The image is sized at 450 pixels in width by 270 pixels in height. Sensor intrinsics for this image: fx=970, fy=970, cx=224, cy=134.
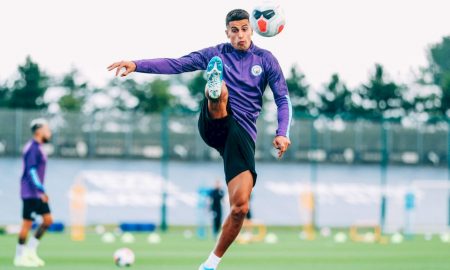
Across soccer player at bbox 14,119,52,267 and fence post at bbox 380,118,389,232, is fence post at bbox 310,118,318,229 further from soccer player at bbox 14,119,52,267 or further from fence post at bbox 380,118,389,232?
soccer player at bbox 14,119,52,267

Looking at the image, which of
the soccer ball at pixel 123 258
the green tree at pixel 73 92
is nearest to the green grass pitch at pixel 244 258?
the soccer ball at pixel 123 258

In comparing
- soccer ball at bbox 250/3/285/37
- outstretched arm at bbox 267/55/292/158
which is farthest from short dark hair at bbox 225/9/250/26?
outstretched arm at bbox 267/55/292/158

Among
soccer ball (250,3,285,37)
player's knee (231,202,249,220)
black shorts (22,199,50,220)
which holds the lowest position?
black shorts (22,199,50,220)

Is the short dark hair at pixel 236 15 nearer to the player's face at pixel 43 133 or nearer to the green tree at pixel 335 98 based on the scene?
the player's face at pixel 43 133

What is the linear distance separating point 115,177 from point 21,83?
86.3 feet

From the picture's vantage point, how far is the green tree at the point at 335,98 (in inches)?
2800

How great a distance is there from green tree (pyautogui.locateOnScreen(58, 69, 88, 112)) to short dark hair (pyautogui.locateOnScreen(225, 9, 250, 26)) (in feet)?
191

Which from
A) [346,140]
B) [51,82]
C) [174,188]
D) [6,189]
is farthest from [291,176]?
[51,82]

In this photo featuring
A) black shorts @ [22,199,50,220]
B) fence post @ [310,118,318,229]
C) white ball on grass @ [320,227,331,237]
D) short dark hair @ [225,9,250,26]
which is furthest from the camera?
fence post @ [310,118,318,229]

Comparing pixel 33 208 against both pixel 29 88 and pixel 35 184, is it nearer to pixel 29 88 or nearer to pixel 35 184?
pixel 35 184

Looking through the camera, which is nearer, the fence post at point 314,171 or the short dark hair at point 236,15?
the short dark hair at point 236,15

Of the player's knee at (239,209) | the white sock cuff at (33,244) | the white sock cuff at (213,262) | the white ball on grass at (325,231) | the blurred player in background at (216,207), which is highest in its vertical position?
the player's knee at (239,209)

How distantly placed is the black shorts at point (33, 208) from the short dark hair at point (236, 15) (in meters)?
7.00

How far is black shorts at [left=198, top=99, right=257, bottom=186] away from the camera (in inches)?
362
